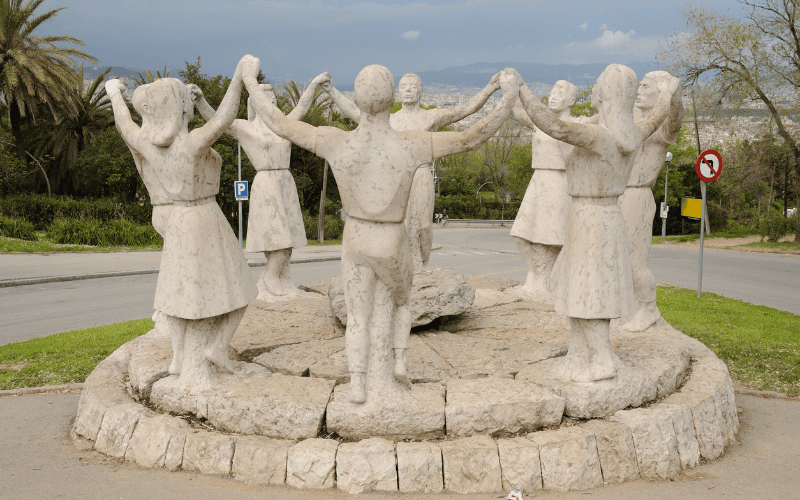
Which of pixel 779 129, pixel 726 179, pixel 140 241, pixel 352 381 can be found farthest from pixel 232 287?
pixel 726 179

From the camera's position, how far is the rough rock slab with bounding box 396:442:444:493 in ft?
13.0

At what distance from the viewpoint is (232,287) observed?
193 inches

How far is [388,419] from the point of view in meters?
4.29

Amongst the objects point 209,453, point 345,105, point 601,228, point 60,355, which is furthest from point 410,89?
point 60,355

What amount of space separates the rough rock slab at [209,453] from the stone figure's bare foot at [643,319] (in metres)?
3.83

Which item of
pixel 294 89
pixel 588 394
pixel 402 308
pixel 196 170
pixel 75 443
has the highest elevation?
pixel 294 89

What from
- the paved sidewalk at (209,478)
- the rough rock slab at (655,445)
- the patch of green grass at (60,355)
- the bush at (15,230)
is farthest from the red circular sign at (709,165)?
the bush at (15,230)

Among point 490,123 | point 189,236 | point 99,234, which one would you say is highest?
point 490,123

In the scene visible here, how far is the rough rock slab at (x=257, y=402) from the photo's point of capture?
171 inches

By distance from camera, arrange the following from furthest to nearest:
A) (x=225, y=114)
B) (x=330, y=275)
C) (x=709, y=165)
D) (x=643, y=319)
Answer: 1. (x=330, y=275)
2. (x=709, y=165)
3. (x=643, y=319)
4. (x=225, y=114)

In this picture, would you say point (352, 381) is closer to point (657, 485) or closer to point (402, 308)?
point (402, 308)

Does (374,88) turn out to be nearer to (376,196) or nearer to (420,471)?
(376,196)

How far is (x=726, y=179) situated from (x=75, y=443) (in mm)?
31680

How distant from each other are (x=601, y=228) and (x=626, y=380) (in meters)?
1.06
